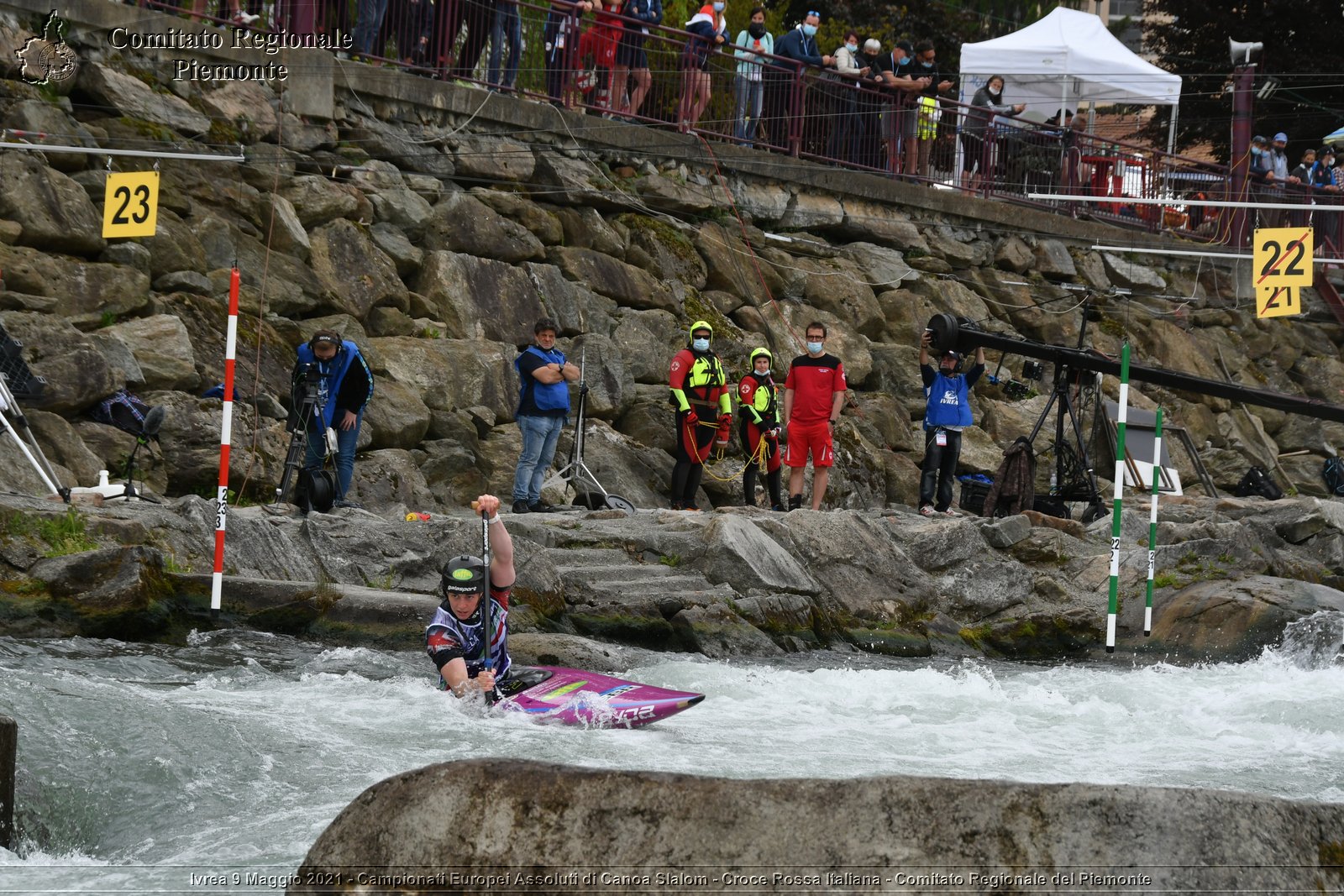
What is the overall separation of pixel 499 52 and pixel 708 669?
8852mm

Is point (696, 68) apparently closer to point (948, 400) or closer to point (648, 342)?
point (648, 342)

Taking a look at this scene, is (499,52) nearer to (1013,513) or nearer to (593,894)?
(1013,513)

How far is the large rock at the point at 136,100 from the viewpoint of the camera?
14070 mm

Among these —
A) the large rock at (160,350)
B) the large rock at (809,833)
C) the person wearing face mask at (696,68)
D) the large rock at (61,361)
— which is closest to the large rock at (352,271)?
the large rock at (160,350)

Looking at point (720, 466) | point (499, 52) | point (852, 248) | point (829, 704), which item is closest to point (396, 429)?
point (720, 466)

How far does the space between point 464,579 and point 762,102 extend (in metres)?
12.2

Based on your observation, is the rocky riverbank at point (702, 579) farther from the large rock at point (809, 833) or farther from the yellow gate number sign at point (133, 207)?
the large rock at point (809, 833)

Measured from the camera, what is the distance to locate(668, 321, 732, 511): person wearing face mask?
46.0ft

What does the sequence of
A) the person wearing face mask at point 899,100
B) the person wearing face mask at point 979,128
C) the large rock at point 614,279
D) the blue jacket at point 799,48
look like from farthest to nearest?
the person wearing face mask at point 979,128
the person wearing face mask at point 899,100
the blue jacket at point 799,48
the large rock at point 614,279

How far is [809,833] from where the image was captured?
4375mm

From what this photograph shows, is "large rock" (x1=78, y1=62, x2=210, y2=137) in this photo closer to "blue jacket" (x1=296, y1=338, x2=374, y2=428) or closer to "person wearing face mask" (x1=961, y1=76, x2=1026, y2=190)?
"blue jacket" (x1=296, y1=338, x2=374, y2=428)

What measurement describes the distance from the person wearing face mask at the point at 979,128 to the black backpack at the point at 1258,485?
528 cm

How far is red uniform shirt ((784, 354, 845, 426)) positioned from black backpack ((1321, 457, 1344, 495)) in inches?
429

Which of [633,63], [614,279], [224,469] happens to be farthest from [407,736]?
[633,63]
